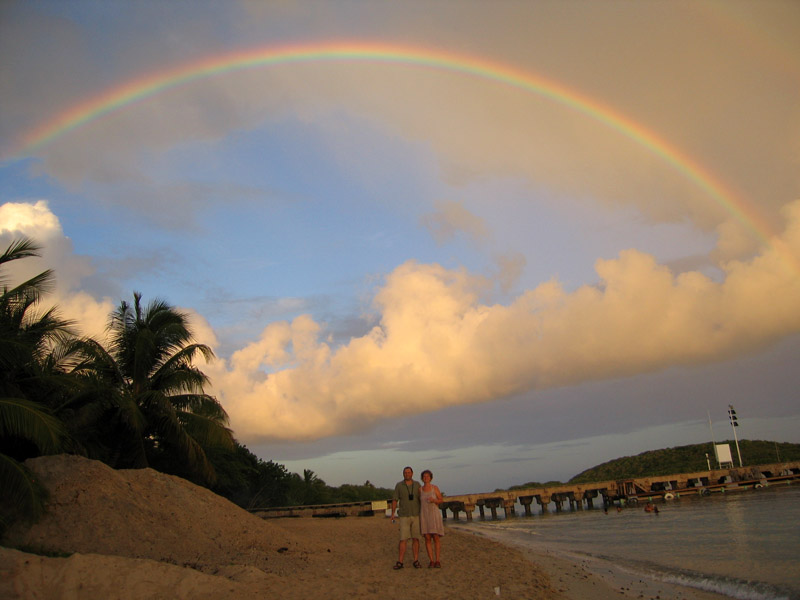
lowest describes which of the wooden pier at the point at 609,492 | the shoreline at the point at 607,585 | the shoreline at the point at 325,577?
the wooden pier at the point at 609,492

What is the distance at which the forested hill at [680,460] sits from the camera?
4134 inches

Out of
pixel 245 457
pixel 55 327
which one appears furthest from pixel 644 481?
pixel 55 327

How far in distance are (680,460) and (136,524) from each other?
122481 millimetres

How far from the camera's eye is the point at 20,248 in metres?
13.0

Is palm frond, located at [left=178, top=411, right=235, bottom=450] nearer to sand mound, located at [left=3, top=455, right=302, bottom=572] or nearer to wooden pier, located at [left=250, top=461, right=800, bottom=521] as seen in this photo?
sand mound, located at [left=3, top=455, right=302, bottom=572]

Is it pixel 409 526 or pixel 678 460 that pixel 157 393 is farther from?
pixel 678 460

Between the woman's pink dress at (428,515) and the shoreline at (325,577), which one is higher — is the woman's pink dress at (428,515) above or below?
above

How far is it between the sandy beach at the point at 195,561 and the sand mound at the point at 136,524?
27 millimetres

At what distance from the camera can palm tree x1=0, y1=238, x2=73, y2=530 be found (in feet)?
38.4

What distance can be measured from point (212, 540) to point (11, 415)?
5.40 metres

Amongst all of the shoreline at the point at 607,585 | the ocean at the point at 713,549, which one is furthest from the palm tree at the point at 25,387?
the ocean at the point at 713,549

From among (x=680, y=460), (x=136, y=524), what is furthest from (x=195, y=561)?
(x=680, y=460)

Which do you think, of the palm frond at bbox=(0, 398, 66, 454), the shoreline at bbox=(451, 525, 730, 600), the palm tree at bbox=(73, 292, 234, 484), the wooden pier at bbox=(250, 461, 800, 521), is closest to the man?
the shoreline at bbox=(451, 525, 730, 600)

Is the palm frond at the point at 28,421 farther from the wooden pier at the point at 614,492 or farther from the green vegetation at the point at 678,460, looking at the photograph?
the green vegetation at the point at 678,460
